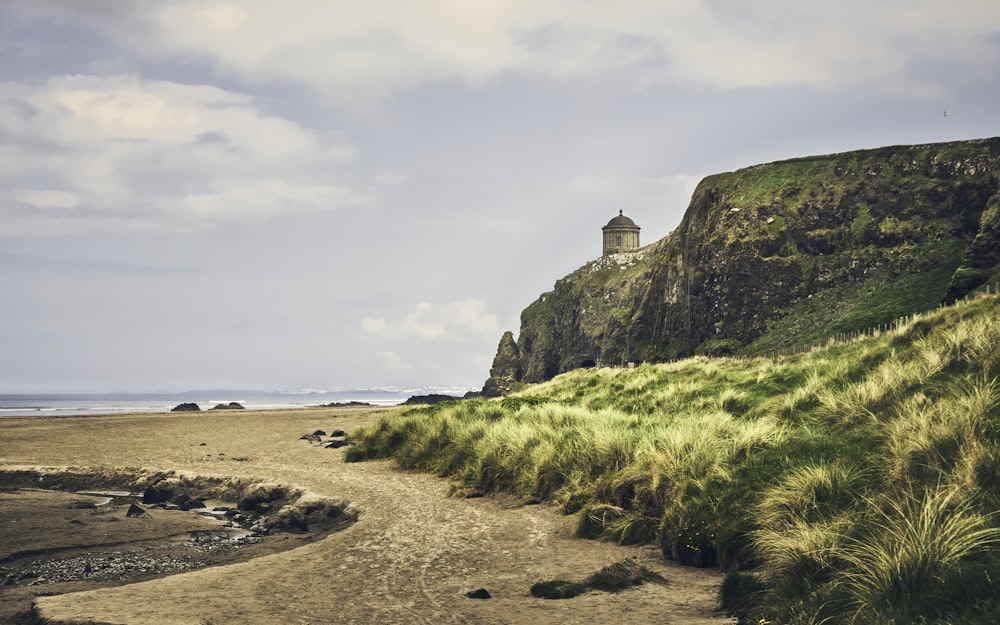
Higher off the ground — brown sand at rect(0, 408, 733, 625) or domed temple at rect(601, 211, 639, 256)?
domed temple at rect(601, 211, 639, 256)

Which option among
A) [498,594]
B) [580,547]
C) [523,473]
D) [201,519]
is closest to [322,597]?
[498,594]

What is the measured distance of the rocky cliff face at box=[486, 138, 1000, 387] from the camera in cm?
6372

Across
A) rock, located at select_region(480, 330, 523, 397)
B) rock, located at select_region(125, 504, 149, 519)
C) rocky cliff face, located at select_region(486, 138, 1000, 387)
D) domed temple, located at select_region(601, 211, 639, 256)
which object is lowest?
rock, located at select_region(125, 504, 149, 519)

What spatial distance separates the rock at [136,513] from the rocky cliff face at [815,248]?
53.2 m

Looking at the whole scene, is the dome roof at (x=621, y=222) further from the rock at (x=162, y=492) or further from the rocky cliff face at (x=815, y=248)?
the rock at (x=162, y=492)

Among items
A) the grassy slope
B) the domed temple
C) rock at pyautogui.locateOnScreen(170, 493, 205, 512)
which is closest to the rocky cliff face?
the grassy slope

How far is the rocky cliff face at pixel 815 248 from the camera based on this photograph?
209ft

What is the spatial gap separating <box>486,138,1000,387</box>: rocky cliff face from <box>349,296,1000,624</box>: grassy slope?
147 ft

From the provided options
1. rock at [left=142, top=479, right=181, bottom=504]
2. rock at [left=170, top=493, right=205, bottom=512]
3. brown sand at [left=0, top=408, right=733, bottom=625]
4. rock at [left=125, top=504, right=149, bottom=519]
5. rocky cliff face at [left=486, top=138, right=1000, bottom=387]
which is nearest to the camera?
brown sand at [left=0, top=408, right=733, bottom=625]

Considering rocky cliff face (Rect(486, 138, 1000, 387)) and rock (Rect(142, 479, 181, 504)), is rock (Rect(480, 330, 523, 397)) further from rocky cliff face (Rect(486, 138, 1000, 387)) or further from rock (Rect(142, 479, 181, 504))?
rock (Rect(142, 479, 181, 504))

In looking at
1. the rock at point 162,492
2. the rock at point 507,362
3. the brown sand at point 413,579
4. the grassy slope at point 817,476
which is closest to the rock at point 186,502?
the rock at point 162,492

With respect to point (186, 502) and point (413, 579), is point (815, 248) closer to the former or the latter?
point (186, 502)

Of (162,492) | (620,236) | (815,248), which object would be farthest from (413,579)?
(620,236)

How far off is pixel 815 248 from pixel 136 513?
7119cm
